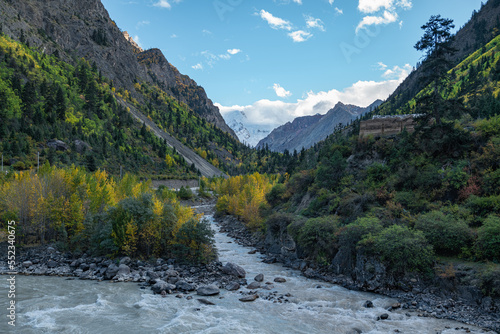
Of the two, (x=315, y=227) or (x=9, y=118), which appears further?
(x=9, y=118)

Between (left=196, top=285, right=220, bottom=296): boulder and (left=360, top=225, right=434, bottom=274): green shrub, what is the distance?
12.8 metres

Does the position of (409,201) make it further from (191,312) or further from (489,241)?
(191,312)

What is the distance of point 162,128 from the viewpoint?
184 meters

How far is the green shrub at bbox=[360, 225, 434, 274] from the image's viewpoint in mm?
22047

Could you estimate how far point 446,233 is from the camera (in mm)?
22797

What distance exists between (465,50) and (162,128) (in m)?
201

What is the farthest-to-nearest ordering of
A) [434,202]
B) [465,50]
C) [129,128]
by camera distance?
1. [465,50]
2. [129,128]
3. [434,202]

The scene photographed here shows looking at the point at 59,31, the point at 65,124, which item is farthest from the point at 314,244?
the point at 59,31

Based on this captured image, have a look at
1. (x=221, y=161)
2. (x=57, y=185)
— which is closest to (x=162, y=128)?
(x=221, y=161)

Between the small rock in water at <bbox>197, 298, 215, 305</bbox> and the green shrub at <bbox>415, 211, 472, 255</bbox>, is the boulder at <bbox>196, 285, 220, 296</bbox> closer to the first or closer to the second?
the small rock in water at <bbox>197, 298, 215, 305</bbox>

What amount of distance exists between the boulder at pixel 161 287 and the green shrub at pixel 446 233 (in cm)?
2038

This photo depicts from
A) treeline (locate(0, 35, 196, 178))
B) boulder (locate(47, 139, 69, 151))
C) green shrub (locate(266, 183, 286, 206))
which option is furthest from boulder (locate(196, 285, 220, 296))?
boulder (locate(47, 139, 69, 151))

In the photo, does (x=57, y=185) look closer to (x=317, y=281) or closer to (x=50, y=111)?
(x=317, y=281)

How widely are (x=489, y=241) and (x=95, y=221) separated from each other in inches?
1414
